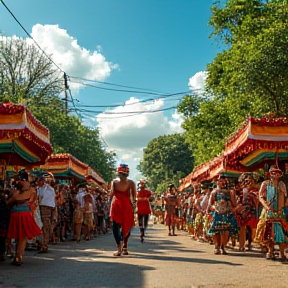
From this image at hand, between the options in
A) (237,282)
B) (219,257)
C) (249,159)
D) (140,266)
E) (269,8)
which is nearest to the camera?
(237,282)

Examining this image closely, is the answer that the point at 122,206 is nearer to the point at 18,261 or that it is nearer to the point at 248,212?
the point at 18,261

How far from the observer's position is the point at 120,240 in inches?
424

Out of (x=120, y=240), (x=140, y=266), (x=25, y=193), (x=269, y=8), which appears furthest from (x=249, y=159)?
(x=269, y=8)

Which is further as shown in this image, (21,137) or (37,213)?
(37,213)

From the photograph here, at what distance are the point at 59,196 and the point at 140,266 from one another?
288 inches

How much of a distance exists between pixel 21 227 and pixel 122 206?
8.11 feet

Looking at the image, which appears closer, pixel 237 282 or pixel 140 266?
pixel 237 282

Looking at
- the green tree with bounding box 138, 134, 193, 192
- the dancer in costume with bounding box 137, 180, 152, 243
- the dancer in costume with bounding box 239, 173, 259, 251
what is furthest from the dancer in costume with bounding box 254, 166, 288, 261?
the green tree with bounding box 138, 134, 193, 192

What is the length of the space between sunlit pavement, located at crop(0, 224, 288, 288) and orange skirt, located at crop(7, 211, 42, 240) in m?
0.56

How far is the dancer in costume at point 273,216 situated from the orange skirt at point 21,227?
15.2 feet

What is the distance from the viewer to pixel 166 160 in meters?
76.6

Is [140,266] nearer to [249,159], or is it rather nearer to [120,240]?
[120,240]

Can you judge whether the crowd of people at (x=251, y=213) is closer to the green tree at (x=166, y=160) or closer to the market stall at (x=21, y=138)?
the market stall at (x=21, y=138)

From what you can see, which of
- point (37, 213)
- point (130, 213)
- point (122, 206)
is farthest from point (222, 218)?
point (37, 213)
